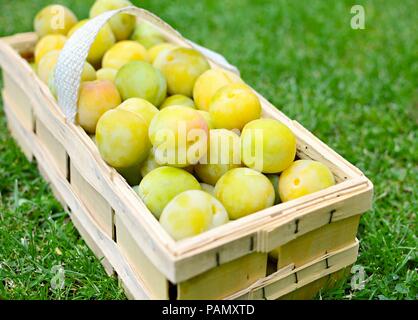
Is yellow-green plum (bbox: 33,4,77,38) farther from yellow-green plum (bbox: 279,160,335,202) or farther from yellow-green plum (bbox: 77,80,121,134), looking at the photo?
yellow-green plum (bbox: 279,160,335,202)

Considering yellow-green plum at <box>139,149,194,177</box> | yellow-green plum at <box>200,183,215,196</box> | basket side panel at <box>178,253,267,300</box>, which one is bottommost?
basket side panel at <box>178,253,267,300</box>

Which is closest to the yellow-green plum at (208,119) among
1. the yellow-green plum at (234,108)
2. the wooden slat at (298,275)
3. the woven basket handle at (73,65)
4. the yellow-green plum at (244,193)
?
the yellow-green plum at (234,108)

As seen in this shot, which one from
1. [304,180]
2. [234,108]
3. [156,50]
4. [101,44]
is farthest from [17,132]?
[304,180]

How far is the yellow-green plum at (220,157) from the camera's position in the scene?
1584 millimetres

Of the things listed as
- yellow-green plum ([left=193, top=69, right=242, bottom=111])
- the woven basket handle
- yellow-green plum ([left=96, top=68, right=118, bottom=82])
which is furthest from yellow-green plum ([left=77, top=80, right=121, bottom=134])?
yellow-green plum ([left=193, top=69, right=242, bottom=111])

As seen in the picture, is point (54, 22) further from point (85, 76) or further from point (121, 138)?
point (121, 138)

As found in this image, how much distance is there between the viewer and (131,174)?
164 centimetres

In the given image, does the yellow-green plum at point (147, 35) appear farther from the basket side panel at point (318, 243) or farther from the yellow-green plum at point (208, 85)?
the basket side panel at point (318, 243)

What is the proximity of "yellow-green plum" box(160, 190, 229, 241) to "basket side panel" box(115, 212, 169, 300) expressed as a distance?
0.10m

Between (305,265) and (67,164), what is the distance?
0.79 meters

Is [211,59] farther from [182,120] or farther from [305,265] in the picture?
[305,265]

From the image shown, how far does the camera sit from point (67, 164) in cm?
187

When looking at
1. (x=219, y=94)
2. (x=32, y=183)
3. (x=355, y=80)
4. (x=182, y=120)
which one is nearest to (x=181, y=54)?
(x=219, y=94)

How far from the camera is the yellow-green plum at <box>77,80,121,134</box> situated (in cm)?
172
